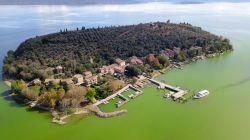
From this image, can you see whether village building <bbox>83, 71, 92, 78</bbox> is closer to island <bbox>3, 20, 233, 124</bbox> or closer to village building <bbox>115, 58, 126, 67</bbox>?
island <bbox>3, 20, 233, 124</bbox>

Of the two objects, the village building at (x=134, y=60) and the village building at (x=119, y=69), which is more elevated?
the village building at (x=134, y=60)

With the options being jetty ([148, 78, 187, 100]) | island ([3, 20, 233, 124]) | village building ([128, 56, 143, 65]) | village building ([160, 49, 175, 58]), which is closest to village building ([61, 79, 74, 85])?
island ([3, 20, 233, 124])

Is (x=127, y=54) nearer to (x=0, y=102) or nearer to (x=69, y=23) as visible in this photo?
(x=0, y=102)

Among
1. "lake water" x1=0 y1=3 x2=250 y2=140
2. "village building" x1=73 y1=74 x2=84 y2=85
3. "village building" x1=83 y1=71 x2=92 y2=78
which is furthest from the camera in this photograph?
"village building" x1=83 y1=71 x2=92 y2=78

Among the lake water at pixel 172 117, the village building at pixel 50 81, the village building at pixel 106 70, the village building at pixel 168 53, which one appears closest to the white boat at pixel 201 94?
the lake water at pixel 172 117

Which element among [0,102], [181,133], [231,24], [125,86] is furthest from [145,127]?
[231,24]

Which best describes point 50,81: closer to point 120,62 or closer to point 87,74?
point 87,74

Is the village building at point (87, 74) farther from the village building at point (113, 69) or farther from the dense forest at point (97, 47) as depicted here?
the village building at point (113, 69)

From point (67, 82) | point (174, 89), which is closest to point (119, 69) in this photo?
point (67, 82)
